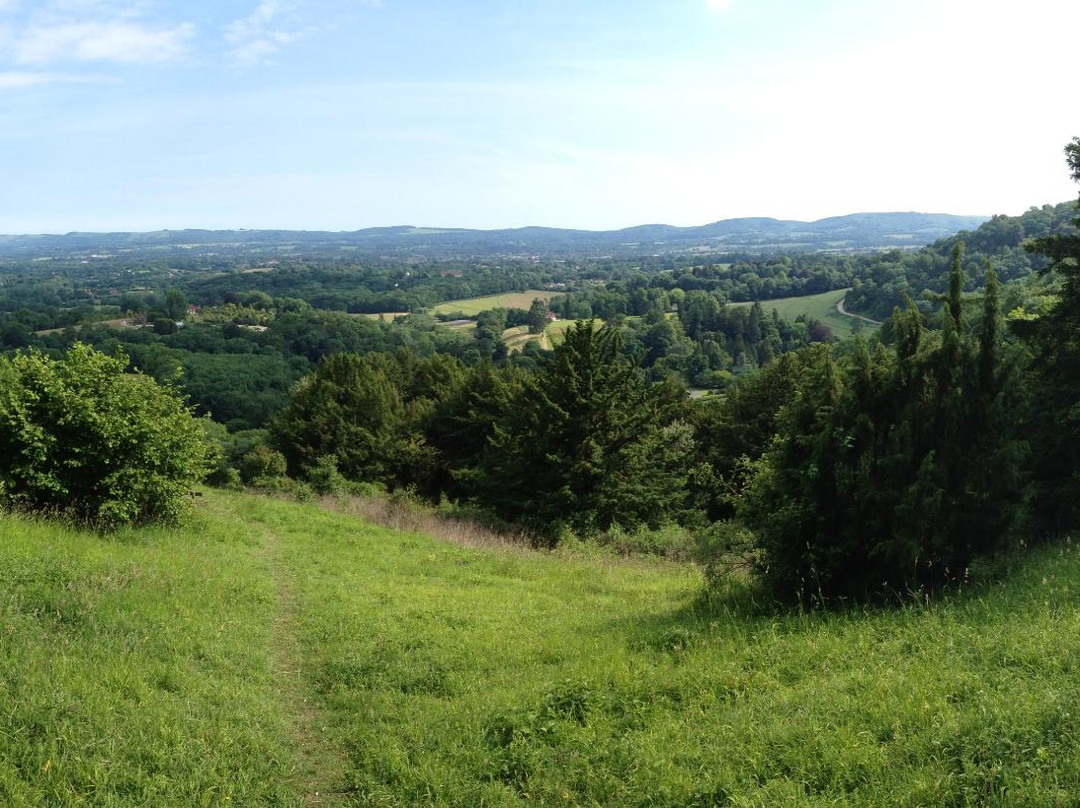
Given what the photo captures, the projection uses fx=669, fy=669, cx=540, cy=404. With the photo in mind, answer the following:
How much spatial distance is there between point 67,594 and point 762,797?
7.79 metres

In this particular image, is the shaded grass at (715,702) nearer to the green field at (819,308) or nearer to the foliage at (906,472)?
the foliage at (906,472)

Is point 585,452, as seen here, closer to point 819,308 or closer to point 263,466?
point 263,466

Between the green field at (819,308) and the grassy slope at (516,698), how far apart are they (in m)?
95.7

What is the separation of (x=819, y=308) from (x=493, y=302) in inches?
3339

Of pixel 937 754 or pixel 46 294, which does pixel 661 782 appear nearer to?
pixel 937 754

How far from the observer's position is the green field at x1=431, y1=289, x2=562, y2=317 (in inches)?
6526

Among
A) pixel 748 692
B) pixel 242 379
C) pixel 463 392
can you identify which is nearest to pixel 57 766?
pixel 748 692

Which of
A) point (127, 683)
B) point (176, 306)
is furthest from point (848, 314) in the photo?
point (176, 306)

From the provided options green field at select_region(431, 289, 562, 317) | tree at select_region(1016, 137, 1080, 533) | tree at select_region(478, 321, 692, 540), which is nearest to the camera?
tree at select_region(1016, 137, 1080, 533)

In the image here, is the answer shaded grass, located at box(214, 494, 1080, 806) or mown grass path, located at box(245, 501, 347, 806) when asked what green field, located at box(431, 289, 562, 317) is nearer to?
mown grass path, located at box(245, 501, 347, 806)

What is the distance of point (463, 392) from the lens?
32688 millimetres

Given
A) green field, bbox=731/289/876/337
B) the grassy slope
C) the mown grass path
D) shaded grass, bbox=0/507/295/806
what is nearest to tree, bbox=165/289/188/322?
green field, bbox=731/289/876/337

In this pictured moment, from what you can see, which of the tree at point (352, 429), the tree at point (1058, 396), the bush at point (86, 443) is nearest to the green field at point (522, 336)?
the tree at point (352, 429)

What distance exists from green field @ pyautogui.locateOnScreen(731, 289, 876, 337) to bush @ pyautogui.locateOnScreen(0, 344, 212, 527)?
9573 cm
